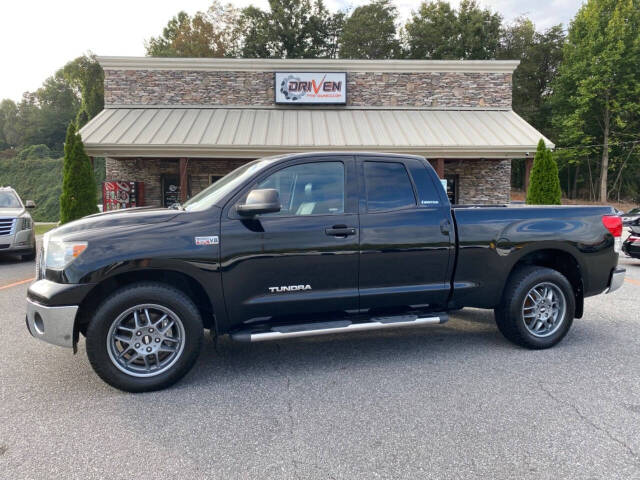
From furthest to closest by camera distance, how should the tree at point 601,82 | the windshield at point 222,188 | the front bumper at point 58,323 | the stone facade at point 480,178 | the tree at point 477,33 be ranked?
the tree at point 477,33
the tree at point 601,82
the stone facade at point 480,178
the windshield at point 222,188
the front bumper at point 58,323

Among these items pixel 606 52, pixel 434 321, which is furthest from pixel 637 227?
pixel 606 52

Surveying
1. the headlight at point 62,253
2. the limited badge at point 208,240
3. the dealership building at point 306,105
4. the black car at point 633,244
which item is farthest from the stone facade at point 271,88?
the headlight at point 62,253

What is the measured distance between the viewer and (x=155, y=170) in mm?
18000

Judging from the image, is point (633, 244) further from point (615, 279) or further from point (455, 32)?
point (455, 32)

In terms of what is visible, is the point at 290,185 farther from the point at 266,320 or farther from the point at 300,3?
the point at 300,3

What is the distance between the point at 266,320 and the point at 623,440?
2.68m

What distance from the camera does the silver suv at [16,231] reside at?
10727 millimetres

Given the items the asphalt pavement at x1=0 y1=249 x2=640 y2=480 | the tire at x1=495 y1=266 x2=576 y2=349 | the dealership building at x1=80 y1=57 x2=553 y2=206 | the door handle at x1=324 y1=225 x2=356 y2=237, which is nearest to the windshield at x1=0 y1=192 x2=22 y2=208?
the dealership building at x1=80 y1=57 x2=553 y2=206

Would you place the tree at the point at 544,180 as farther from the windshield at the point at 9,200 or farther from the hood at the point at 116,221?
the windshield at the point at 9,200

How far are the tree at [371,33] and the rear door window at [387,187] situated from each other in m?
40.6

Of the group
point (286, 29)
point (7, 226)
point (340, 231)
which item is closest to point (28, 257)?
point (7, 226)

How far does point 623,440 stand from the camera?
2867 mm

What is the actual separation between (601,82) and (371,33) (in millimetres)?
19790

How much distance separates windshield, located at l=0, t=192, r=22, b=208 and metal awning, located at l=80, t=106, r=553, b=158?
3189 mm
